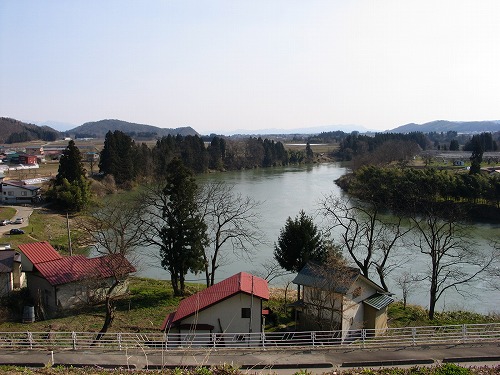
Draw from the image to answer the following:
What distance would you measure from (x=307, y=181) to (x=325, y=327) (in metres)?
39.2

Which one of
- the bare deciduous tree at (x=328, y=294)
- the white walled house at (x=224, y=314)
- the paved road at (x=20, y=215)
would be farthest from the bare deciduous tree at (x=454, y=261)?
the paved road at (x=20, y=215)

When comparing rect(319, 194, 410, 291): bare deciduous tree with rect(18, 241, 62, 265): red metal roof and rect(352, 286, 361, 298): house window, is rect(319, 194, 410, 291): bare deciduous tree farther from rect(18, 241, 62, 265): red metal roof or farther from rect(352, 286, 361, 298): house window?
rect(18, 241, 62, 265): red metal roof

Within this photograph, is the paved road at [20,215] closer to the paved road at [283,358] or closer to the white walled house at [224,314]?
the white walled house at [224,314]

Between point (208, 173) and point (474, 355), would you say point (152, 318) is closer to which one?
point (474, 355)

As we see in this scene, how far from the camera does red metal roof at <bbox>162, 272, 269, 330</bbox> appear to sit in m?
10.9

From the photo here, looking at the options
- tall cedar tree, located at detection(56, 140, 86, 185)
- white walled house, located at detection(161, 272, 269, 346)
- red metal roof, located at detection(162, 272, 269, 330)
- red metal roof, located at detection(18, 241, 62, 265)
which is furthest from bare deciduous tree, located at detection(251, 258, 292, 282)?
tall cedar tree, located at detection(56, 140, 86, 185)

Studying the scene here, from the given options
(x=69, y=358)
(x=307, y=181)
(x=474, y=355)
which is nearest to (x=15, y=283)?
(x=69, y=358)

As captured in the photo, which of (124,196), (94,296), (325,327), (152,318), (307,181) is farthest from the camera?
(307,181)

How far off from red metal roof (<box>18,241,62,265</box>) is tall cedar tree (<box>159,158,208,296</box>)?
3.78 metres

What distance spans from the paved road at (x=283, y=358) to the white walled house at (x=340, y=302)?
298cm

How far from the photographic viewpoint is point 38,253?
1544cm

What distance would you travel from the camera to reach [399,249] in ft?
74.1

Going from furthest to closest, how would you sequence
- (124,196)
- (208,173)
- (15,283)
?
(208,173)
(124,196)
(15,283)

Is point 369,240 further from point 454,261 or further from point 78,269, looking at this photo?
point 78,269
